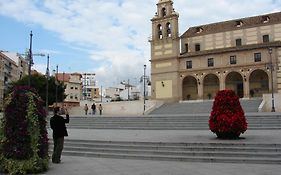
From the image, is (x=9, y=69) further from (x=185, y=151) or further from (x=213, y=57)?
(x=185, y=151)

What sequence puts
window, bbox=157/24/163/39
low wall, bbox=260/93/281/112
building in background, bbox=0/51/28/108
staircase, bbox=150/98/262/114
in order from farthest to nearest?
Answer: 1. building in background, bbox=0/51/28/108
2. window, bbox=157/24/163/39
3. staircase, bbox=150/98/262/114
4. low wall, bbox=260/93/281/112

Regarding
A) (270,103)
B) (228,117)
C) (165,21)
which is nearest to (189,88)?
(165,21)

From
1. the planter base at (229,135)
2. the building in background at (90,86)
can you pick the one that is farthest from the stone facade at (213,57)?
the building in background at (90,86)

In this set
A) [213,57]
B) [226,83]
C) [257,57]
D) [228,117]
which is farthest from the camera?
[213,57]

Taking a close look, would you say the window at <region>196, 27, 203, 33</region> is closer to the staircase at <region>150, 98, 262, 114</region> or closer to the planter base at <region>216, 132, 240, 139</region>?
the staircase at <region>150, 98, 262, 114</region>

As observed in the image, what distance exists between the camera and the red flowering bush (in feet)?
47.3

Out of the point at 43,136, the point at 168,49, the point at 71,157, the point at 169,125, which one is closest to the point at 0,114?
the point at 43,136

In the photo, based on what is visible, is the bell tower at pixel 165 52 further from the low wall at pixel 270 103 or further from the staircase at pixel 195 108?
the low wall at pixel 270 103

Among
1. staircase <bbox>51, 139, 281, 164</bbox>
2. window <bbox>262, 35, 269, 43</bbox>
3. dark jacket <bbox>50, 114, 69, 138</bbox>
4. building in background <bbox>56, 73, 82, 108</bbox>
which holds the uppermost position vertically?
window <bbox>262, 35, 269, 43</bbox>

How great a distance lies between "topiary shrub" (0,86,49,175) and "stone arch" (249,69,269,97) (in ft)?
150

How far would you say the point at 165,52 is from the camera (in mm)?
56656

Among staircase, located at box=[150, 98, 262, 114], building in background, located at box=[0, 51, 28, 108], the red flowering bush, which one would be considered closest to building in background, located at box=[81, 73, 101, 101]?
building in background, located at box=[0, 51, 28, 108]

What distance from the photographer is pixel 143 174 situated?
9.23m

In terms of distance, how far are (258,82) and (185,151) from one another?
42664 mm
